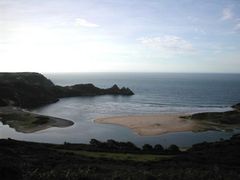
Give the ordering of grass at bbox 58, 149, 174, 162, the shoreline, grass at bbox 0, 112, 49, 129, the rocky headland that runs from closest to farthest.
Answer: grass at bbox 58, 149, 174, 162 → the shoreline → grass at bbox 0, 112, 49, 129 → the rocky headland

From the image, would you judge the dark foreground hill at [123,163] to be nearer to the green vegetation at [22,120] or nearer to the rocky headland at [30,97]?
the green vegetation at [22,120]

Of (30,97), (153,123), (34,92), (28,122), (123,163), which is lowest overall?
(28,122)

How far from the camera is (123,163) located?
115 feet

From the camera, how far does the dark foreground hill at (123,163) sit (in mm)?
24963

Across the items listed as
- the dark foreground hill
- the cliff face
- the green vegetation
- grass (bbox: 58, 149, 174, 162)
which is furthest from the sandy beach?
the cliff face

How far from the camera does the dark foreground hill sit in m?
25.0

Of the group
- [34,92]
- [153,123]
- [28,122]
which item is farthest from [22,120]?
[34,92]

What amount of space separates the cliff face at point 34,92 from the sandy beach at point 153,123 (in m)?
38.3

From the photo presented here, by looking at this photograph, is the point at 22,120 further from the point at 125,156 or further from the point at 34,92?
the point at 34,92

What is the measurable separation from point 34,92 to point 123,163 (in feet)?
289

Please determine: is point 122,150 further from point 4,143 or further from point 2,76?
point 2,76

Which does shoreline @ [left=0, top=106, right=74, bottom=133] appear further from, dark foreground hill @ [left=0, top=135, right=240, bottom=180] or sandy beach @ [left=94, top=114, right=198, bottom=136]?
dark foreground hill @ [left=0, top=135, right=240, bottom=180]

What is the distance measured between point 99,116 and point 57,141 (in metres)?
28.8

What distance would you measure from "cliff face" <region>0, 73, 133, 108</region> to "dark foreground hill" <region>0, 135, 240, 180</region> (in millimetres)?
60128
